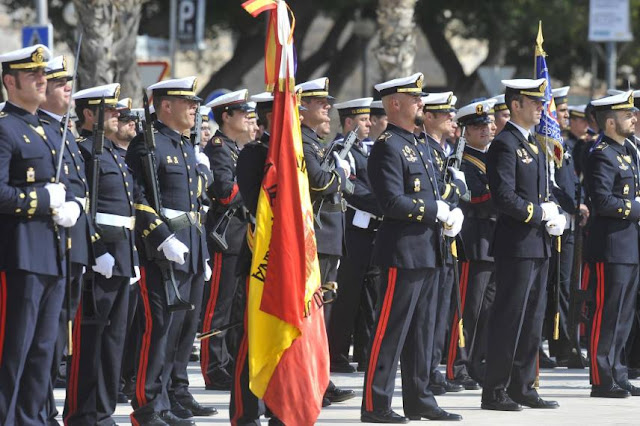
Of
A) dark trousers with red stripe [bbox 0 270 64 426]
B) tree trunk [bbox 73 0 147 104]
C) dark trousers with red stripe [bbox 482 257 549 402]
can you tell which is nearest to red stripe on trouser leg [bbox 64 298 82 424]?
dark trousers with red stripe [bbox 0 270 64 426]

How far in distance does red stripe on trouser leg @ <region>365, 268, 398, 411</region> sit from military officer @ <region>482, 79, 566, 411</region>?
0.91 meters

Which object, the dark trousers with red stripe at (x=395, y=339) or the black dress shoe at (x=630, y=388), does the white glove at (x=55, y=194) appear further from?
the black dress shoe at (x=630, y=388)

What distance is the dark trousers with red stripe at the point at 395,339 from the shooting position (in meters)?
8.93

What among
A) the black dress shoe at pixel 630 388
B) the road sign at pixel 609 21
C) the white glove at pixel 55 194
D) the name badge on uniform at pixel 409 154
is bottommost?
the black dress shoe at pixel 630 388

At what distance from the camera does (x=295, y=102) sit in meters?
8.13

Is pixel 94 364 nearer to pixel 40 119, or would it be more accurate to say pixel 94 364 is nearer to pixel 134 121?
pixel 40 119

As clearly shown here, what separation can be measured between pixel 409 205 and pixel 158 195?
1511mm

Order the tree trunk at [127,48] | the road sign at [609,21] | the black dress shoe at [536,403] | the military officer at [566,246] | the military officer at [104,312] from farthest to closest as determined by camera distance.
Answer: the road sign at [609,21] → the tree trunk at [127,48] → the military officer at [566,246] → the black dress shoe at [536,403] → the military officer at [104,312]

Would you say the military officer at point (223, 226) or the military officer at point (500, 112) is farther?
the military officer at point (500, 112)

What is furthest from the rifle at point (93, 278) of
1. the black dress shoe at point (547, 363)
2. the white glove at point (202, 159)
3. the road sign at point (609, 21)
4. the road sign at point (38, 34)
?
the road sign at point (609, 21)

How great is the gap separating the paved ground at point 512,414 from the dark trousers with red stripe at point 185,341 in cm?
31

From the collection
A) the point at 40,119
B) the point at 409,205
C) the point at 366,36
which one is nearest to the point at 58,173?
the point at 40,119

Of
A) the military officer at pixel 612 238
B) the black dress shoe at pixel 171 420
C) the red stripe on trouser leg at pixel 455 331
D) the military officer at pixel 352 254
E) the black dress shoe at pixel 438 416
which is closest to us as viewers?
the black dress shoe at pixel 171 420

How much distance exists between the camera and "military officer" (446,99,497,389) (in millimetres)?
11070
